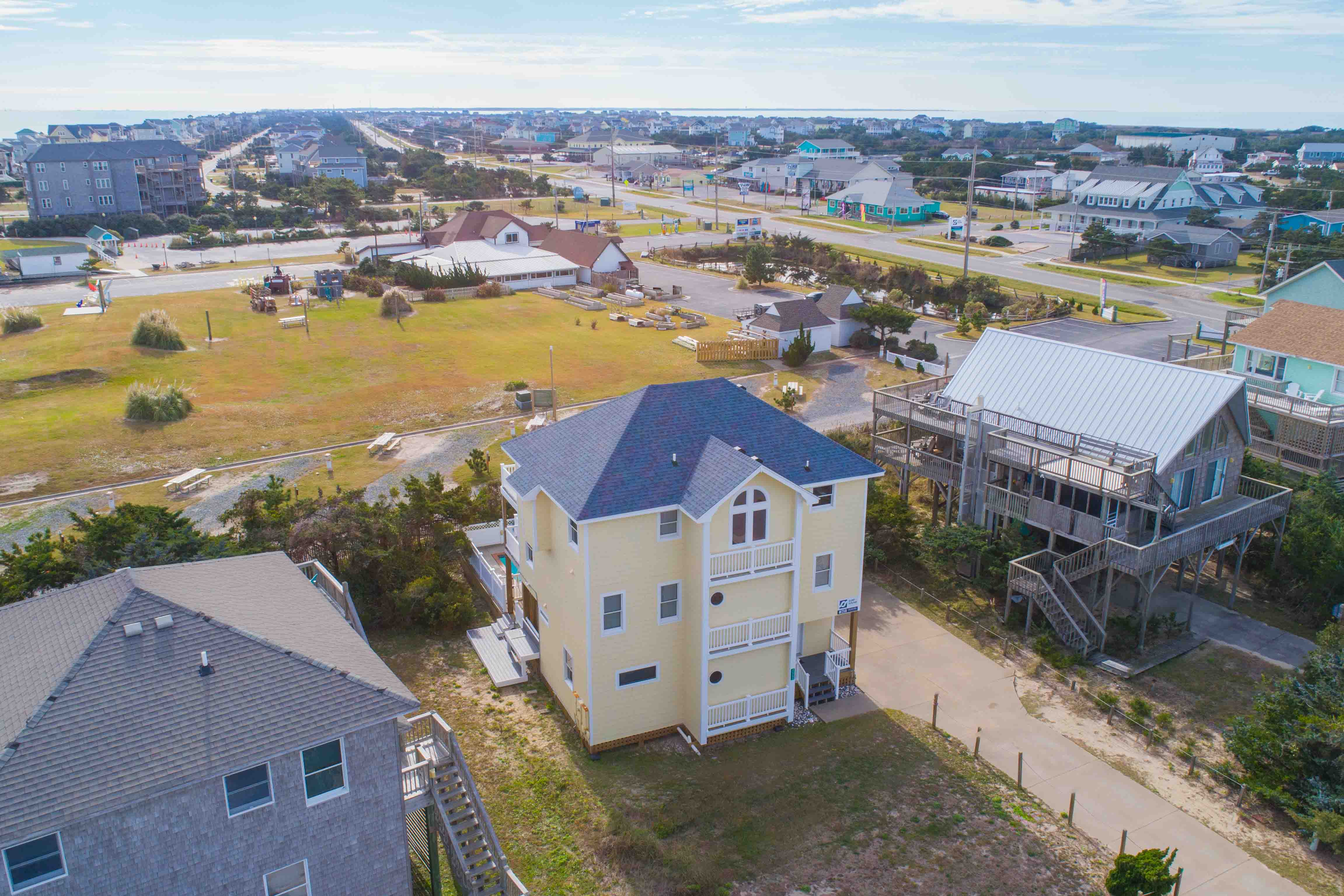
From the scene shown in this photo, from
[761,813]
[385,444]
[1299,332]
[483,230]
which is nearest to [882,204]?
[483,230]

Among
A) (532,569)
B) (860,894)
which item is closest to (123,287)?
(532,569)

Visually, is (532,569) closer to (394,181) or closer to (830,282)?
(830,282)

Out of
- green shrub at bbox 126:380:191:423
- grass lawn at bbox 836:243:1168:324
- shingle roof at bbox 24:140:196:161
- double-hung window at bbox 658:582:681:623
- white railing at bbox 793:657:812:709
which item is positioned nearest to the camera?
double-hung window at bbox 658:582:681:623

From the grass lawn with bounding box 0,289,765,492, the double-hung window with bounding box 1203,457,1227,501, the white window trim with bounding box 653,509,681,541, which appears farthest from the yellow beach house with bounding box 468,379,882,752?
the grass lawn with bounding box 0,289,765,492

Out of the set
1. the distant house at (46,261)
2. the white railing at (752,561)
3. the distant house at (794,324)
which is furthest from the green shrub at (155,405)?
the distant house at (46,261)

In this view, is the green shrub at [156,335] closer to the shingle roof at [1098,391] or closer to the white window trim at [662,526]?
the white window trim at [662,526]

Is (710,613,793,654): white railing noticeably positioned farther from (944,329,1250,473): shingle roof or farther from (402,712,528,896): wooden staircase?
(944,329,1250,473): shingle roof

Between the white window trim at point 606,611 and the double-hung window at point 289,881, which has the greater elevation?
the white window trim at point 606,611
